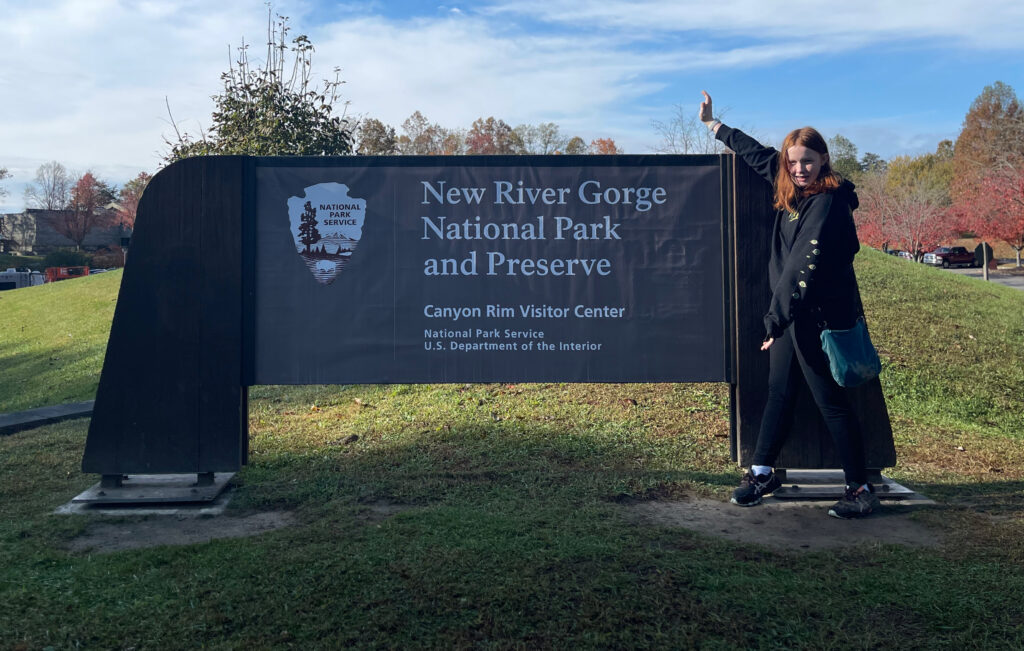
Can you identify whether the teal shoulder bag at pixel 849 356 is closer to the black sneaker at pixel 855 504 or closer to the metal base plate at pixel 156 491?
the black sneaker at pixel 855 504

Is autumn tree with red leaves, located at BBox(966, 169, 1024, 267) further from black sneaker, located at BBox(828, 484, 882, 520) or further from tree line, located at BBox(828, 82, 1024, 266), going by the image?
black sneaker, located at BBox(828, 484, 882, 520)

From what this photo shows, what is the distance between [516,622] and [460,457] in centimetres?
277

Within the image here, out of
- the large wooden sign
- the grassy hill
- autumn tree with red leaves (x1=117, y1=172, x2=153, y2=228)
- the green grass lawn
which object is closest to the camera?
the green grass lawn

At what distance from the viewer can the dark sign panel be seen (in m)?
5.12

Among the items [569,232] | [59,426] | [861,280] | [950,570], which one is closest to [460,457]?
[569,232]

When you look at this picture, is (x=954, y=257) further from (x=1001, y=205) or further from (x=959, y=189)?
(x=1001, y=205)

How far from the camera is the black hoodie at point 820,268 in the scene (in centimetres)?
445

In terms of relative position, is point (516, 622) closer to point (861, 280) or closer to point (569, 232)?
point (569, 232)

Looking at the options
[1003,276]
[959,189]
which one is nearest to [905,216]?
[959,189]

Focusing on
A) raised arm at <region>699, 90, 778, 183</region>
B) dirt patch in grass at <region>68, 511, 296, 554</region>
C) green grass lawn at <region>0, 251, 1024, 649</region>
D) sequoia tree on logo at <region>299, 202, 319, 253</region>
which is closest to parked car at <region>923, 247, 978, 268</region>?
green grass lawn at <region>0, 251, 1024, 649</region>

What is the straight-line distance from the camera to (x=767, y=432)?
4777 mm

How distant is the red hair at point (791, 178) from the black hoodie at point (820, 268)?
0.05 m

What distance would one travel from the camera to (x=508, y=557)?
3.79 meters

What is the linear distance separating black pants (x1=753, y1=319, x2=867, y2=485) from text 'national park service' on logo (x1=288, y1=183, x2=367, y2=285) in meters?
2.66
